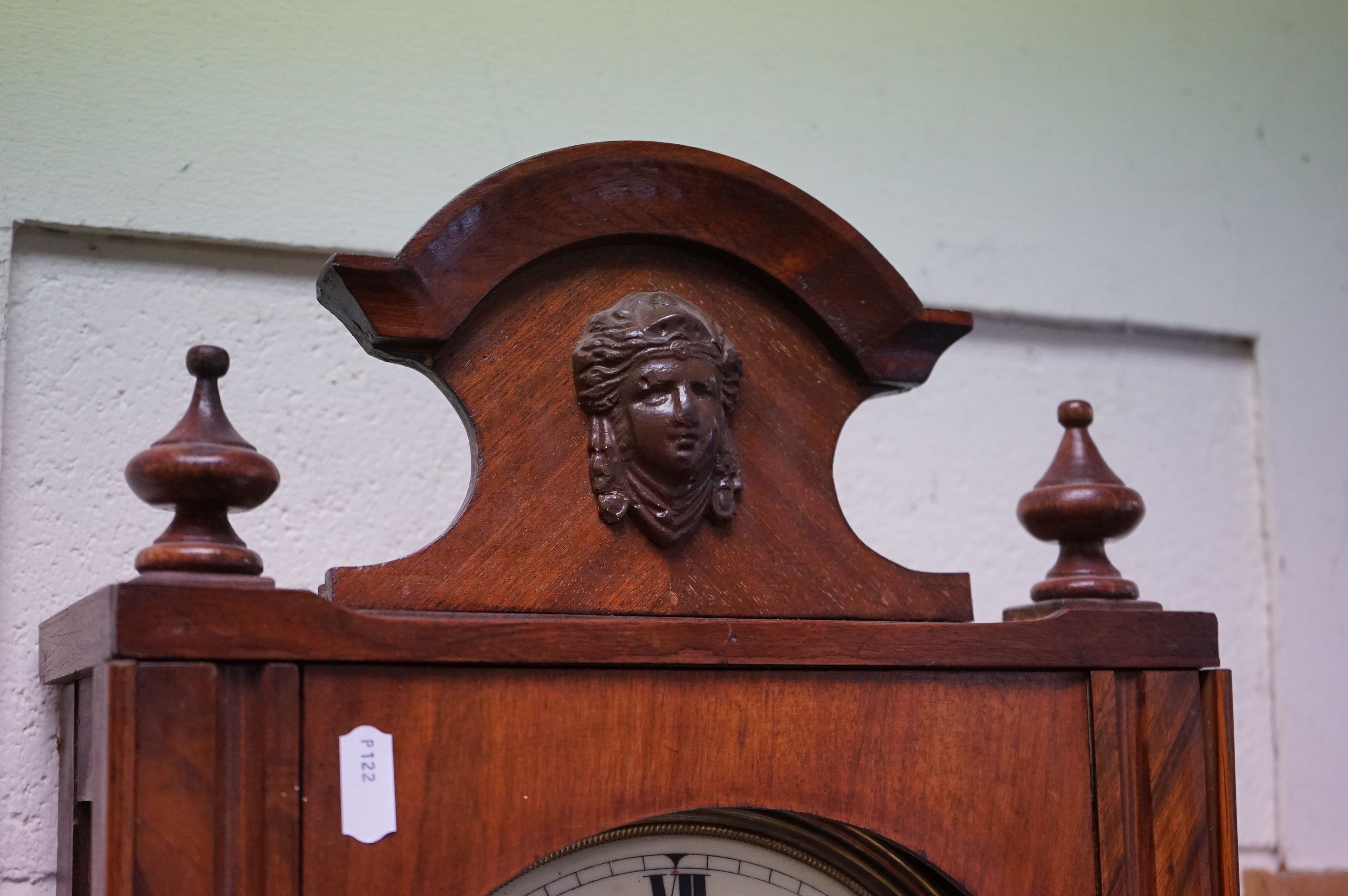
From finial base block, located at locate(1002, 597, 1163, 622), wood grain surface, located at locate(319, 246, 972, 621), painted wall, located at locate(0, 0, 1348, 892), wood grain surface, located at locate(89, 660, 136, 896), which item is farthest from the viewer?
painted wall, located at locate(0, 0, 1348, 892)

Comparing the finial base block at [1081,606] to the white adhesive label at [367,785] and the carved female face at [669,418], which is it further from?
the white adhesive label at [367,785]

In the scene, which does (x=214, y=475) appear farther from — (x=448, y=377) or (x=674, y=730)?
(x=674, y=730)

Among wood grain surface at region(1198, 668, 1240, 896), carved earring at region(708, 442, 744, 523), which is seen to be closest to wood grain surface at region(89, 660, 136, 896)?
carved earring at region(708, 442, 744, 523)

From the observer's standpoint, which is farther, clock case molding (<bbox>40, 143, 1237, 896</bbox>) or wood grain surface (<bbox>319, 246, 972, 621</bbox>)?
wood grain surface (<bbox>319, 246, 972, 621</bbox>)

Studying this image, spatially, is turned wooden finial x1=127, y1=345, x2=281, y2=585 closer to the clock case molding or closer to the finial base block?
the clock case molding

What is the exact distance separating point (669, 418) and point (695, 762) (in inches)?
8.2

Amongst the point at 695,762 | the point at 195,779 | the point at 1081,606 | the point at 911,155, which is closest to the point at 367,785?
the point at 195,779

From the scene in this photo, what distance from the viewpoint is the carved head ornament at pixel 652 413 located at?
0.87 meters

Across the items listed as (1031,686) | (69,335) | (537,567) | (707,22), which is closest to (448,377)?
(537,567)

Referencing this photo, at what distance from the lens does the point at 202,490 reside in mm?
769

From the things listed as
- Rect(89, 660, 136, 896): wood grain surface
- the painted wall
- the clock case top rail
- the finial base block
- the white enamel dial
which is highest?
the painted wall

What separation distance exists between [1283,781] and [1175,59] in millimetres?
826

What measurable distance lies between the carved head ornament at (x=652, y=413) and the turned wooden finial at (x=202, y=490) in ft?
0.66

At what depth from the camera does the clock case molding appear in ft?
2.43
